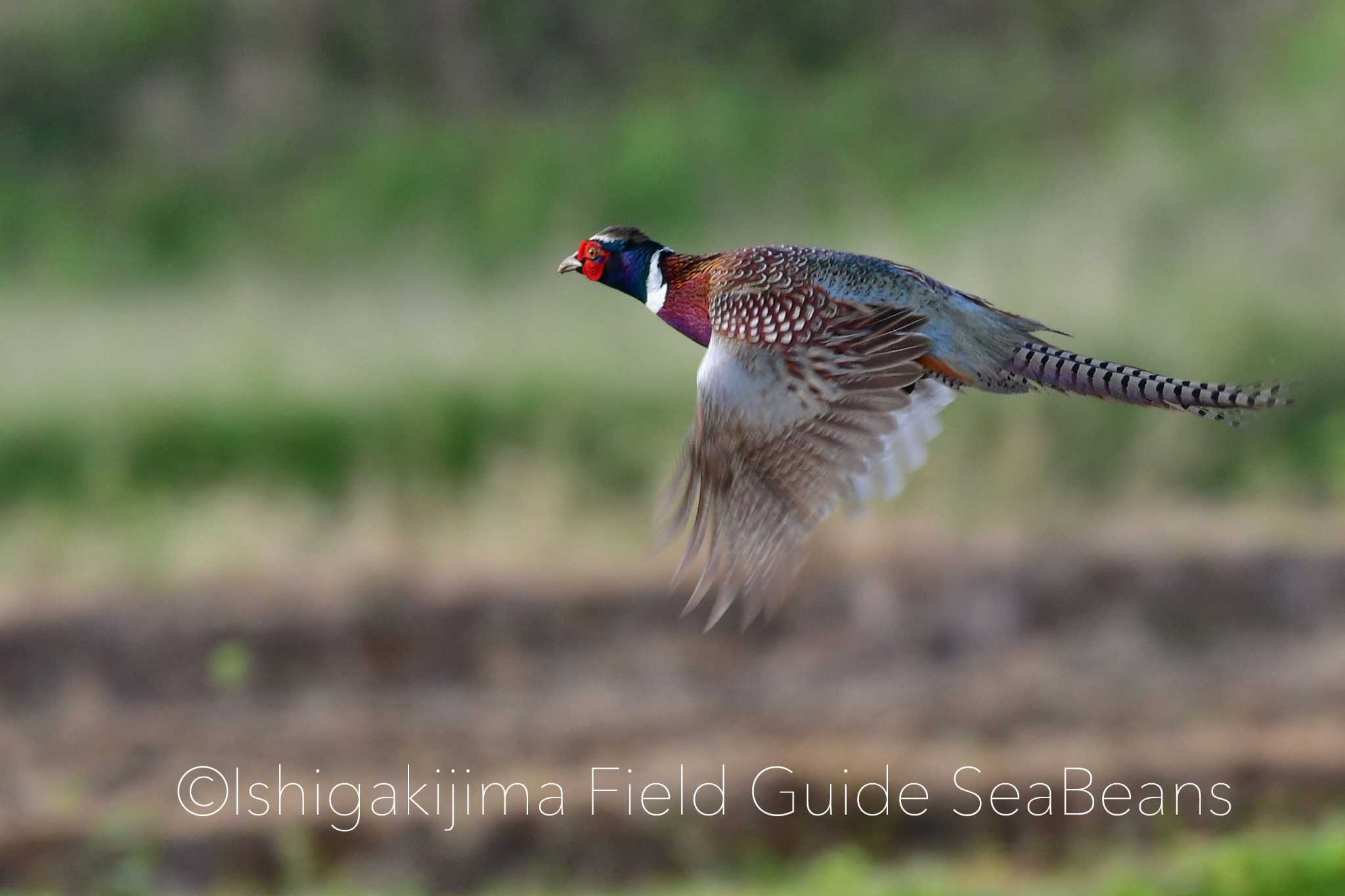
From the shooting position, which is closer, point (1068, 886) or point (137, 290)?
point (1068, 886)

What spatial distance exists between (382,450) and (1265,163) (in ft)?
18.4

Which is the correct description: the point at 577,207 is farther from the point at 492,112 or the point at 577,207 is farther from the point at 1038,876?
the point at 1038,876

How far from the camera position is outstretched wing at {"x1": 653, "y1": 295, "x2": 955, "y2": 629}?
2691 millimetres

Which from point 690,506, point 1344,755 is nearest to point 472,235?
point 1344,755

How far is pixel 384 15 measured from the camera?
412 inches

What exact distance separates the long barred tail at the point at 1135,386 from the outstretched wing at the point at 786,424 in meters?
0.21

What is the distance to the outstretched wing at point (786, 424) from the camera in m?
2.69

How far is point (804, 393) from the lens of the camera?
8.94 ft

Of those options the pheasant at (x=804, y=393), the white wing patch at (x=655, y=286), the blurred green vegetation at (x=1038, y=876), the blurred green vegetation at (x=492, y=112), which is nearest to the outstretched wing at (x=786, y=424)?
the pheasant at (x=804, y=393)

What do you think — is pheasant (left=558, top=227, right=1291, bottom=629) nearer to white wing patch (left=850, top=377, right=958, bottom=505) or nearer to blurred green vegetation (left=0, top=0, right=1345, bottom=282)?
white wing patch (left=850, top=377, right=958, bottom=505)

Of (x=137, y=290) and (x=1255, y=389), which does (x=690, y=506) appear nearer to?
(x=1255, y=389)

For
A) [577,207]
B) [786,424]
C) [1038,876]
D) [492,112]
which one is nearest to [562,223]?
[577,207]

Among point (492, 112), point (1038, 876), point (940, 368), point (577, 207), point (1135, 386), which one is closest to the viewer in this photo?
point (1135, 386)

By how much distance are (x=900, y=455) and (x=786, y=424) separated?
0.63ft
